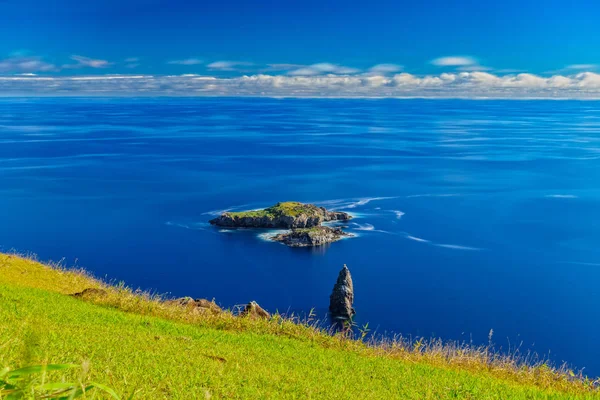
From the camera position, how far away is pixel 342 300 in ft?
165

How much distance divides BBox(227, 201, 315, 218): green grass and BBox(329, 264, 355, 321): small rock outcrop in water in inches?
1082

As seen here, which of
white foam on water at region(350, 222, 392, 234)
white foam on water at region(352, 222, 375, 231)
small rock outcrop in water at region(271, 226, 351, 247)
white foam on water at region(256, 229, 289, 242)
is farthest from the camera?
white foam on water at region(352, 222, 375, 231)

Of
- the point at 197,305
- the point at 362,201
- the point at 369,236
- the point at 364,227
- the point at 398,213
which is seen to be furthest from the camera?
the point at 362,201

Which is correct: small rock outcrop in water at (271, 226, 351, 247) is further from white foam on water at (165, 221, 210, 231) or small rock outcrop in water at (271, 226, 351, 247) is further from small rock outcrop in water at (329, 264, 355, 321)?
small rock outcrop in water at (329, 264, 355, 321)

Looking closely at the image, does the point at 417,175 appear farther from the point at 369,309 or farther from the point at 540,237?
the point at 369,309

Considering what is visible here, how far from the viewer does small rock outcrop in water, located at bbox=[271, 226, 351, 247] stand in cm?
7150

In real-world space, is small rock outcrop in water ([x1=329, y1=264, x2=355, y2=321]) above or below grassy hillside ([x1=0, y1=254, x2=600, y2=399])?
below

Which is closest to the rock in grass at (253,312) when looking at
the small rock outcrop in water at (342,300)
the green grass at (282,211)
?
the small rock outcrop in water at (342,300)

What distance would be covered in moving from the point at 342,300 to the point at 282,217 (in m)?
29.9

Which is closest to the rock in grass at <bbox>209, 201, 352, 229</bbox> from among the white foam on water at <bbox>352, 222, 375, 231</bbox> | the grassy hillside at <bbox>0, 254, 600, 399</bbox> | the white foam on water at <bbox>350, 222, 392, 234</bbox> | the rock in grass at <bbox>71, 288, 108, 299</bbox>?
the white foam on water at <bbox>350, 222, 392, 234</bbox>

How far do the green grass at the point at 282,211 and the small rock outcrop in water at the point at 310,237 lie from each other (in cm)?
404

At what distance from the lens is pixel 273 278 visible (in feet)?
202

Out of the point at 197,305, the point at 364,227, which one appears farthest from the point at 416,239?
the point at 197,305

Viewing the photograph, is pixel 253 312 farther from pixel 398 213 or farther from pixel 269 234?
pixel 398 213
